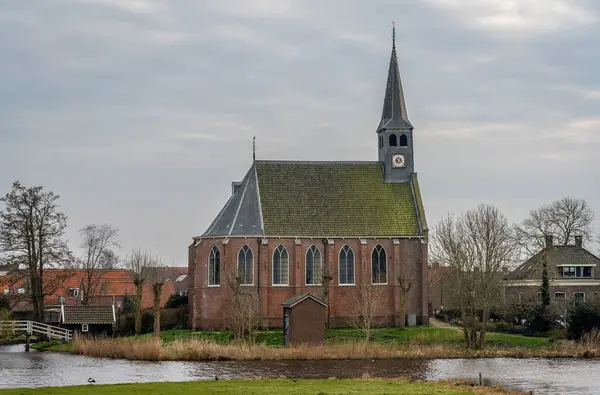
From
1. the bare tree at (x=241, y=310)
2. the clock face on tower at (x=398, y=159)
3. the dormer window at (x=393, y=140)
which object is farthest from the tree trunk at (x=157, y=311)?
the dormer window at (x=393, y=140)

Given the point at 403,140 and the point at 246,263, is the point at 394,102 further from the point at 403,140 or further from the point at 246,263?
the point at 246,263

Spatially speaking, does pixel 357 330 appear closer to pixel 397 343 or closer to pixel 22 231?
pixel 397 343

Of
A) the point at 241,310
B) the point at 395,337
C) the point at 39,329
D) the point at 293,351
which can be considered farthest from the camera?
the point at 39,329

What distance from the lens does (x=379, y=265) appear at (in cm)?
6894

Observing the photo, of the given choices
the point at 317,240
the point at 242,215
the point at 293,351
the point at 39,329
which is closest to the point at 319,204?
the point at 317,240

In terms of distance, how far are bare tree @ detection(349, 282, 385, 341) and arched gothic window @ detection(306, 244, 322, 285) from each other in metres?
3.15

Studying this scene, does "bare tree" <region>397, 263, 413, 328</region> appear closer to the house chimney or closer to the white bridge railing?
the house chimney

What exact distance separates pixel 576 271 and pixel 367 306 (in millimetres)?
24602

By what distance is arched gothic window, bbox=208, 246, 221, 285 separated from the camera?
66875mm

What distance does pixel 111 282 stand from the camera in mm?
94625

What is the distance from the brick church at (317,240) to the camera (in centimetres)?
6669

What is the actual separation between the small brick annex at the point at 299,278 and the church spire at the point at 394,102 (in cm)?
981

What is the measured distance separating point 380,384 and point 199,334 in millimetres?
30873

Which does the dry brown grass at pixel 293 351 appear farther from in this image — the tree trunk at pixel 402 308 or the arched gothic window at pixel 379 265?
the arched gothic window at pixel 379 265
